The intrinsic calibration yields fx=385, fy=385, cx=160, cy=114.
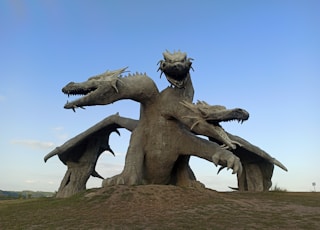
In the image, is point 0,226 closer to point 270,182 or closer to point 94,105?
point 94,105

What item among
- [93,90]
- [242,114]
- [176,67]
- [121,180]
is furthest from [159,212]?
[176,67]

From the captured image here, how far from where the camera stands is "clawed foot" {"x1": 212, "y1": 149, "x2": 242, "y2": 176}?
28.4ft

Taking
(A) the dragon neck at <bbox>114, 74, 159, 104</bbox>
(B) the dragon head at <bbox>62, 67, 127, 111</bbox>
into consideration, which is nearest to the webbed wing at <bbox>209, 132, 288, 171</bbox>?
(A) the dragon neck at <bbox>114, 74, 159, 104</bbox>

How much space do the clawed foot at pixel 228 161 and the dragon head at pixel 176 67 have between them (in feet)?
6.82

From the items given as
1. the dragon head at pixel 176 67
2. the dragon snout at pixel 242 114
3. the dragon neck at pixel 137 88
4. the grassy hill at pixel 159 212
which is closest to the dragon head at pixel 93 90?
the dragon neck at pixel 137 88

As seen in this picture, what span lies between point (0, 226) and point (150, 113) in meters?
4.87

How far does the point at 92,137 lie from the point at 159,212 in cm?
621

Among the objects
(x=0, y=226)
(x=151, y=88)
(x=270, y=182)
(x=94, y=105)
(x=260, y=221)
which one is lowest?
(x=0, y=226)

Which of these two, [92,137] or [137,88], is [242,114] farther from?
[92,137]

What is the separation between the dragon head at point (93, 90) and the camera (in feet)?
28.3

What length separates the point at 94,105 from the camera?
879 cm

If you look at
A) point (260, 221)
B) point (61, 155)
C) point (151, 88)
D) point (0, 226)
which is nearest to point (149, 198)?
point (260, 221)

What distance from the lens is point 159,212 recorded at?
6730 mm

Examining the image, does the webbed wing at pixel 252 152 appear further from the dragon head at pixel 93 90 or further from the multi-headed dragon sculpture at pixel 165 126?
the dragon head at pixel 93 90
